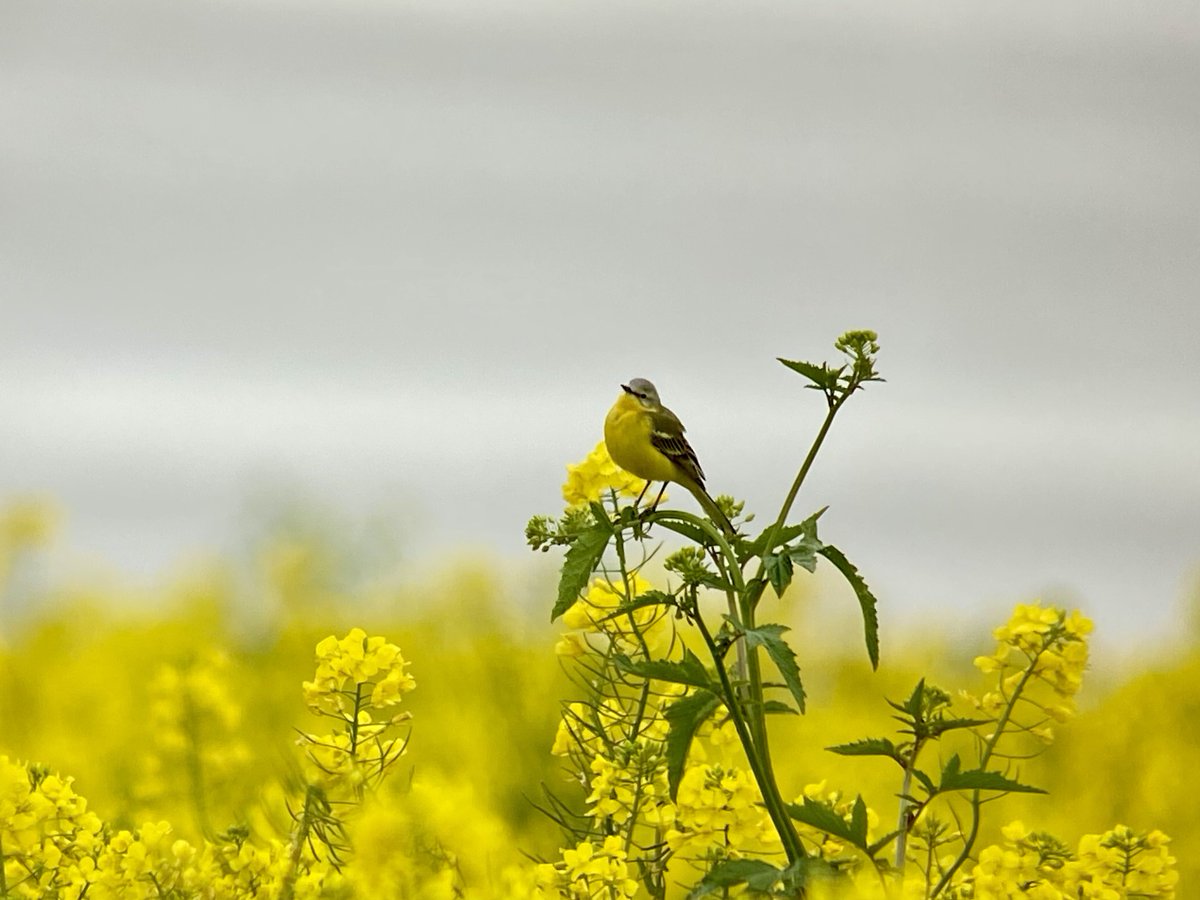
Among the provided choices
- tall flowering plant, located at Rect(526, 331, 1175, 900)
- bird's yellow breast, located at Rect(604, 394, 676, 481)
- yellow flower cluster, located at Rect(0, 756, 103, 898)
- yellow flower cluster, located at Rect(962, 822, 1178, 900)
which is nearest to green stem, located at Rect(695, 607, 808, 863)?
tall flowering plant, located at Rect(526, 331, 1175, 900)

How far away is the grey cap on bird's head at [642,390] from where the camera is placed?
3650mm

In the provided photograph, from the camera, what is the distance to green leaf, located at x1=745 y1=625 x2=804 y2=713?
2123 millimetres

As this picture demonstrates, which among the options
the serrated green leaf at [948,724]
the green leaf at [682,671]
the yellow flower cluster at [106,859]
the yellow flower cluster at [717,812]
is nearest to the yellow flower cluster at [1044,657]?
the serrated green leaf at [948,724]

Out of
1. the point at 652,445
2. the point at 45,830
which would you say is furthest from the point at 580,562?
the point at 45,830

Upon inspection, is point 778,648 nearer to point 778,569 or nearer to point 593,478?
point 778,569

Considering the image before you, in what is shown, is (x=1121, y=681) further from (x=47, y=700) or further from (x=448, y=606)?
(x=47, y=700)

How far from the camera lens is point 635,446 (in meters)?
3.26

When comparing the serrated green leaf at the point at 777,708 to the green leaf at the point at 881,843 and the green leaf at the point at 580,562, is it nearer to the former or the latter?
the green leaf at the point at 881,843

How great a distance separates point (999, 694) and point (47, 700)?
8.06 m

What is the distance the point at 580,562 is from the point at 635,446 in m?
0.81

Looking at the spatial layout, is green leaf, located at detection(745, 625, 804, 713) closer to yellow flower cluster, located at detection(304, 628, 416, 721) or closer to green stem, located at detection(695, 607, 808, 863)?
green stem, located at detection(695, 607, 808, 863)

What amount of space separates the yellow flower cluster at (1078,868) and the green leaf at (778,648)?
0.83 meters

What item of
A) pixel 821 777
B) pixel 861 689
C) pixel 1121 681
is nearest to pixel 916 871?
pixel 821 777

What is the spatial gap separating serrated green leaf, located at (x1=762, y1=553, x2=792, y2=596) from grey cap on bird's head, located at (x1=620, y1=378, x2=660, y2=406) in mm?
1322
